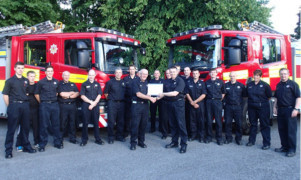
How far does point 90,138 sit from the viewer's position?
650 centimetres

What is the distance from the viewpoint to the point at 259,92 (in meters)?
5.51

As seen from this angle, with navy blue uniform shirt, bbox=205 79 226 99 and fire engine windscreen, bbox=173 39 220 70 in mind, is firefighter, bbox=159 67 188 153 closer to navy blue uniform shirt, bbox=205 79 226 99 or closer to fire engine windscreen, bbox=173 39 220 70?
navy blue uniform shirt, bbox=205 79 226 99

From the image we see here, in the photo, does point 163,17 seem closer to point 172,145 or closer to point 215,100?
point 215,100

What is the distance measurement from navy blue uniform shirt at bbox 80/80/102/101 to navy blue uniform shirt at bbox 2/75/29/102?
1.17 m

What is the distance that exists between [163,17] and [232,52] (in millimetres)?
6132

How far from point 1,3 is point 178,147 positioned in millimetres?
12060

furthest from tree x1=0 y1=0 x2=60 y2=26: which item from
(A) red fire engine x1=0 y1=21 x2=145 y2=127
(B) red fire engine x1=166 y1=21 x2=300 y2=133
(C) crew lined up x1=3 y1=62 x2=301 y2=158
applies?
(B) red fire engine x1=166 y1=21 x2=300 y2=133

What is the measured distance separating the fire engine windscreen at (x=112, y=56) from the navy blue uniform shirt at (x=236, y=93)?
2617 millimetres

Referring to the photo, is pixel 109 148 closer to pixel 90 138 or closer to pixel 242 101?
pixel 90 138

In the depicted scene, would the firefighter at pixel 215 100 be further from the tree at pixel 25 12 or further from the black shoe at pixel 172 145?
the tree at pixel 25 12

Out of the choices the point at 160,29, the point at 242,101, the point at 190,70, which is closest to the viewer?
the point at 242,101

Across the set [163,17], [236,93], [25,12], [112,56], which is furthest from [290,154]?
[25,12]

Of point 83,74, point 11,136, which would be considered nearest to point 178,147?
point 83,74

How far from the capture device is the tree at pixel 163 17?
35.5 ft
